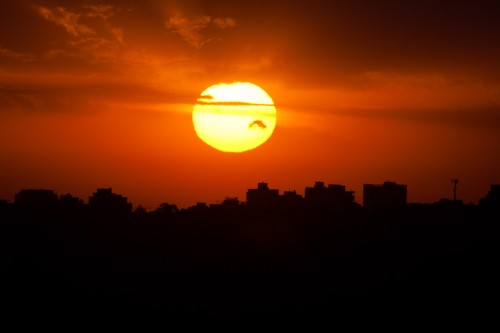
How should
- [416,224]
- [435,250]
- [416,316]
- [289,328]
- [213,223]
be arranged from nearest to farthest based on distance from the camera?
[416,316] < [289,328] < [435,250] < [416,224] < [213,223]

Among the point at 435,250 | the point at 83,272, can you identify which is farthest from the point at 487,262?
the point at 83,272

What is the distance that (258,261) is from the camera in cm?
8056

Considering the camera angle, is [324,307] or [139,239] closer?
[324,307]

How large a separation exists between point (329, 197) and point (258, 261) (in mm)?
43684

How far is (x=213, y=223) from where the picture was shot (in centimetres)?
10075

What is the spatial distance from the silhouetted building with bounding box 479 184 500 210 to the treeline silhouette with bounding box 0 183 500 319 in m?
0.41

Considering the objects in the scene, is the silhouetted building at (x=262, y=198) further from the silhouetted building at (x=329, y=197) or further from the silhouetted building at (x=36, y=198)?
the silhouetted building at (x=36, y=198)

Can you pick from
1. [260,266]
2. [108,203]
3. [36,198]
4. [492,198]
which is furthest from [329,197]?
[36,198]

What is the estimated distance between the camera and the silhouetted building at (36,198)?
12462cm

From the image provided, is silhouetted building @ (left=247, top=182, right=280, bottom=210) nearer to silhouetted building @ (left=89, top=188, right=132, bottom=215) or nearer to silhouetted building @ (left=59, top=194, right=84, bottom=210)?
silhouetted building @ (left=89, top=188, right=132, bottom=215)

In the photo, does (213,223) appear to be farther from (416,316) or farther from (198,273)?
(416,316)

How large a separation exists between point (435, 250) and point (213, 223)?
129ft

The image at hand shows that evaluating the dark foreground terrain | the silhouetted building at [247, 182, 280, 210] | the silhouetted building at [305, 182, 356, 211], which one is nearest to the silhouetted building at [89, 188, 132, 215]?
the dark foreground terrain

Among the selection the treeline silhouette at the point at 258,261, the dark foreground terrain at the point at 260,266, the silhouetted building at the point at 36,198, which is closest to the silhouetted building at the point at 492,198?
the treeline silhouette at the point at 258,261
